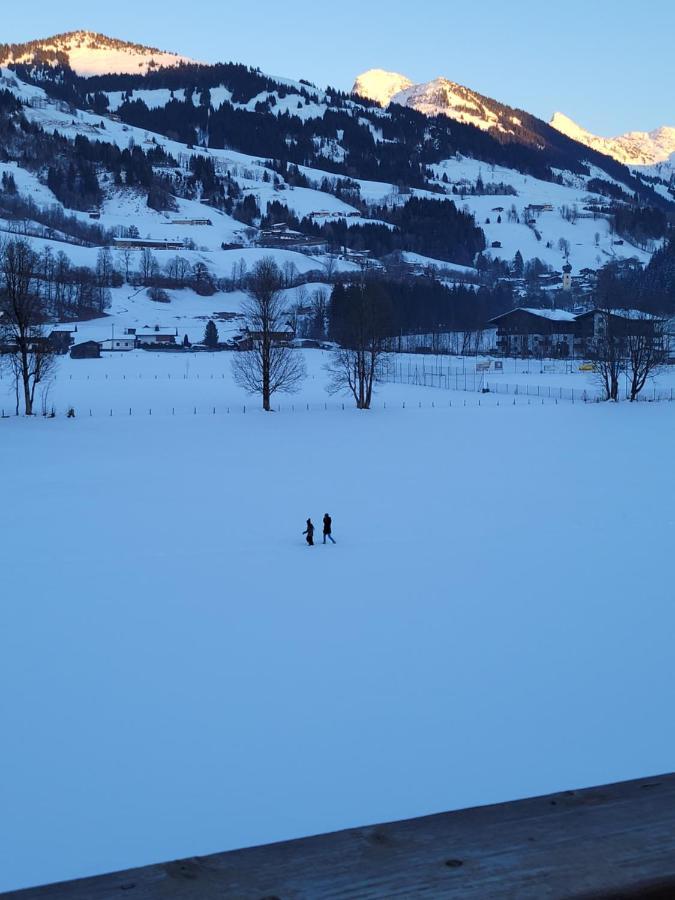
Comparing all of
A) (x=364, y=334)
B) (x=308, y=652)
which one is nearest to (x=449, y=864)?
(x=308, y=652)

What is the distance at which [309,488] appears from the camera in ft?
74.0

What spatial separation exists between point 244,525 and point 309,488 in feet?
15.3

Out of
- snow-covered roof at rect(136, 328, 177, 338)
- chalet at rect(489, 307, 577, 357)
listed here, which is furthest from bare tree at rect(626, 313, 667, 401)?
snow-covered roof at rect(136, 328, 177, 338)

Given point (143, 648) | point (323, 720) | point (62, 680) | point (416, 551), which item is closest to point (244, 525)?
point (416, 551)

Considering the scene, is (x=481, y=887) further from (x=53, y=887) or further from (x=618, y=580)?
(x=618, y=580)

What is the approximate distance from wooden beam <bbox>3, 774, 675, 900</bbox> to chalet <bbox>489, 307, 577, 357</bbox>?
109 meters

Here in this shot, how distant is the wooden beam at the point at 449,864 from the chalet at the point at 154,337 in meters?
113

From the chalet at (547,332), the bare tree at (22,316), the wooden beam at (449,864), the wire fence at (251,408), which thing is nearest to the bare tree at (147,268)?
the chalet at (547,332)

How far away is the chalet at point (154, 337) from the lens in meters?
113

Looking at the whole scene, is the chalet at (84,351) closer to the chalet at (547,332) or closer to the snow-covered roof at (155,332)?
the snow-covered roof at (155,332)

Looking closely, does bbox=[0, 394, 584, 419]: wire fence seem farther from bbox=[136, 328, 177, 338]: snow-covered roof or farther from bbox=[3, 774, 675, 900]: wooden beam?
bbox=[136, 328, 177, 338]: snow-covered roof

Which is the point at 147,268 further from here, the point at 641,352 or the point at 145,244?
the point at 641,352

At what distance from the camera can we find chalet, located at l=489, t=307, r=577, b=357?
10925cm

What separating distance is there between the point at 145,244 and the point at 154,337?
85172mm
